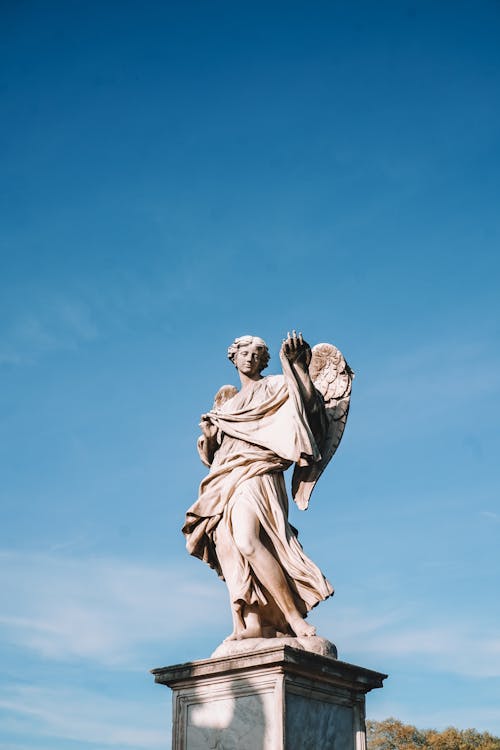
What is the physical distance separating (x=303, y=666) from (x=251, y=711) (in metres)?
0.58

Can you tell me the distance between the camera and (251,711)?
7961mm

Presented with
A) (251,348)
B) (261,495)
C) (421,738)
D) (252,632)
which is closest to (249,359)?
(251,348)

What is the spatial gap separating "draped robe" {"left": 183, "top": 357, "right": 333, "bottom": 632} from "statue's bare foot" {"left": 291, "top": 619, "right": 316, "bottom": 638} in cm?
16

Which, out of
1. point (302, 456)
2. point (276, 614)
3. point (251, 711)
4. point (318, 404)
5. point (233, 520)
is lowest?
point (251, 711)

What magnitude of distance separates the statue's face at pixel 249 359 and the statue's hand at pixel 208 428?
2.13ft

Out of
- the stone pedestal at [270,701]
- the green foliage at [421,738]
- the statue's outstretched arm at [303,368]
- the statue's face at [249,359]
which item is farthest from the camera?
the green foliage at [421,738]

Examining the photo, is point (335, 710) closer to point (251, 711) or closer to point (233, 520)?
point (251, 711)

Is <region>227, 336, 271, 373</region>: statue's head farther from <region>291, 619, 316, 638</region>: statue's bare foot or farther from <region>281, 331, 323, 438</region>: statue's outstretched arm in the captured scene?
<region>291, 619, 316, 638</region>: statue's bare foot

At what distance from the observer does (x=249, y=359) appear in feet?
32.6

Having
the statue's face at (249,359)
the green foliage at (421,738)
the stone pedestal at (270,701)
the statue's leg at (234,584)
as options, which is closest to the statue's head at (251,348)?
the statue's face at (249,359)

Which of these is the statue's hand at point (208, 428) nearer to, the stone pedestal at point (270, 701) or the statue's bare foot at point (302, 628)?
the statue's bare foot at point (302, 628)

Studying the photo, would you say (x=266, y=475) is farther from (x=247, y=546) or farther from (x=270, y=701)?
(x=270, y=701)

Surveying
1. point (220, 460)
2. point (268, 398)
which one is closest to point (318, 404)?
point (268, 398)

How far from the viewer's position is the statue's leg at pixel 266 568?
28.6ft
